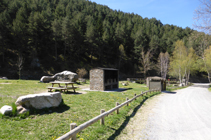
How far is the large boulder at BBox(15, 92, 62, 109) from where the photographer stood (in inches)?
252

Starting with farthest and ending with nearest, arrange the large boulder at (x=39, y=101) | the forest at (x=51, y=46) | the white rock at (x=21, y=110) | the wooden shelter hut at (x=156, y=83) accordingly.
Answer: the forest at (x=51, y=46) → the wooden shelter hut at (x=156, y=83) → the large boulder at (x=39, y=101) → the white rock at (x=21, y=110)

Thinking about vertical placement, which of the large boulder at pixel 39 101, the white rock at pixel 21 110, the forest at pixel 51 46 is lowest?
the white rock at pixel 21 110

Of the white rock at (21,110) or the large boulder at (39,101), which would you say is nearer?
the white rock at (21,110)

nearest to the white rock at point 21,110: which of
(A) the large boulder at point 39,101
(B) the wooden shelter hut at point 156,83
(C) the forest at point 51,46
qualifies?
(A) the large boulder at point 39,101

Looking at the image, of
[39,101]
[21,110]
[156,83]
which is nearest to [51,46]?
[156,83]

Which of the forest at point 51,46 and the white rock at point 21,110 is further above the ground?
the forest at point 51,46

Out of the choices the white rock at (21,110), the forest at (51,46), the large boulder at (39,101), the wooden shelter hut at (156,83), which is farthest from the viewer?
the forest at (51,46)

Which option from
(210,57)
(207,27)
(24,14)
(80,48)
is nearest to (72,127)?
(207,27)

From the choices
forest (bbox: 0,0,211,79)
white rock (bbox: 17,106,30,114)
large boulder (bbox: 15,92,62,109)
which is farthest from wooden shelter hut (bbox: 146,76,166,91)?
white rock (bbox: 17,106,30,114)

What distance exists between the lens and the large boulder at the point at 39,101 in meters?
6.40

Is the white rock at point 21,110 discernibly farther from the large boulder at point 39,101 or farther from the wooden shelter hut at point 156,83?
the wooden shelter hut at point 156,83

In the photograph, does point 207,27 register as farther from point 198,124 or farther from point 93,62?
point 93,62

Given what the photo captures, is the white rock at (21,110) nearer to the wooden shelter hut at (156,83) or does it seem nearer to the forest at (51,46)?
the wooden shelter hut at (156,83)

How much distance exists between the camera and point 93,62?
49.3 metres
